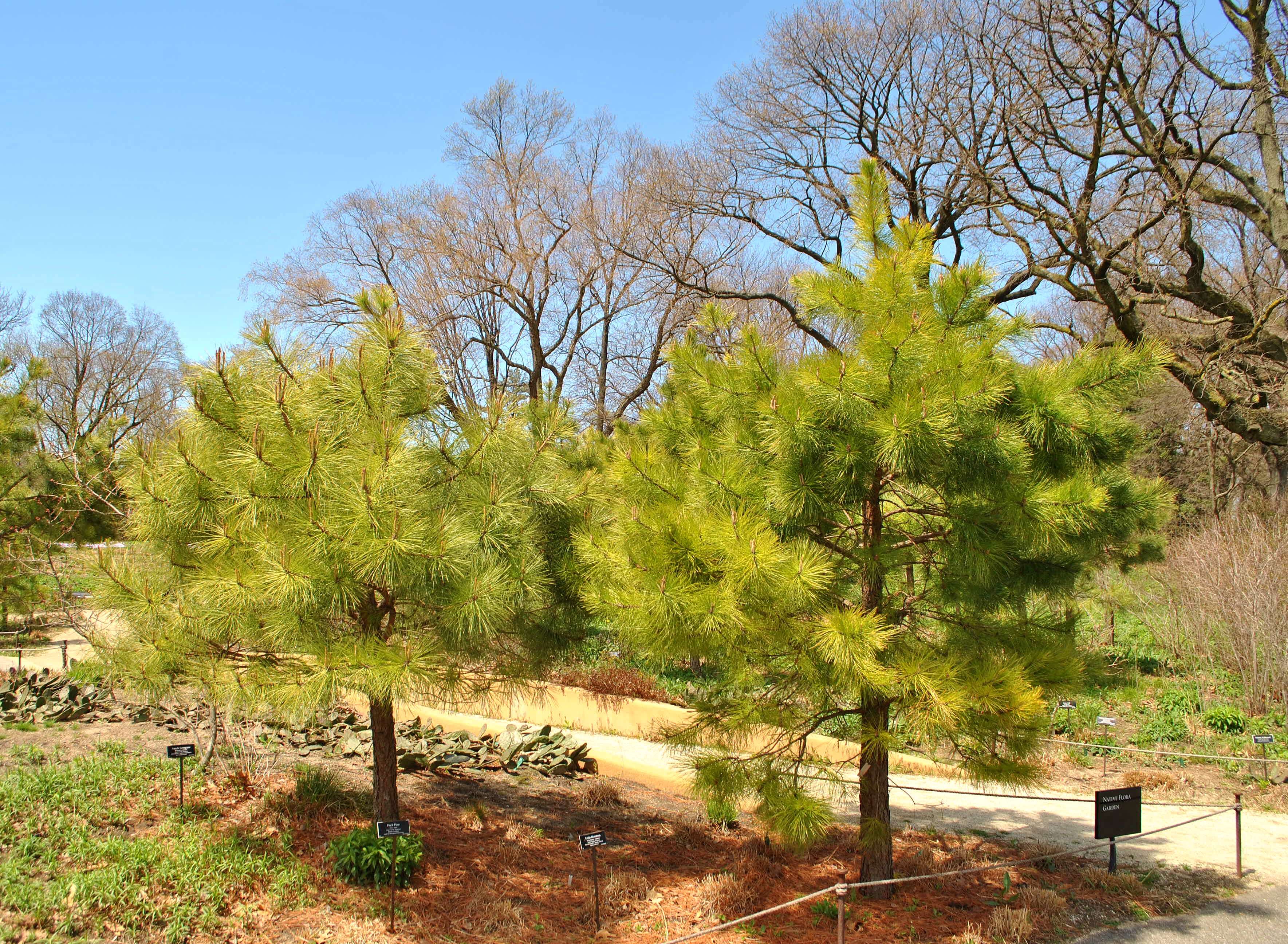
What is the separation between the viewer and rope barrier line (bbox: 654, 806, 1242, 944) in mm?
4523

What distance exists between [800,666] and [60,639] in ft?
55.2

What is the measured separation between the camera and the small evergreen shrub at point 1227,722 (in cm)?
1041

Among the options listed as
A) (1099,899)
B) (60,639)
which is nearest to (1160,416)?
(1099,899)

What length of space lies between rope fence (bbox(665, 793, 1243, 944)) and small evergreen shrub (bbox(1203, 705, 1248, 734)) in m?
2.52

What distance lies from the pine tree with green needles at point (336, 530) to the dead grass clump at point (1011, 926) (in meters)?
3.58

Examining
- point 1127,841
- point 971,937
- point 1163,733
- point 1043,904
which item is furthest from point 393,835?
point 1163,733

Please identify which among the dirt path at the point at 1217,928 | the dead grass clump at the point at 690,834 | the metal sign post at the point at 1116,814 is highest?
the metal sign post at the point at 1116,814

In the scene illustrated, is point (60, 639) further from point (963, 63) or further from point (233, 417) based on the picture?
point (963, 63)

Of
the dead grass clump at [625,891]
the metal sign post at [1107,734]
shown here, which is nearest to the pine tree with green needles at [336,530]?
the dead grass clump at [625,891]

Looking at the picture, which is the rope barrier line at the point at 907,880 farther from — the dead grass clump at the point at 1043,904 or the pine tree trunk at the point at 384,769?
the pine tree trunk at the point at 384,769

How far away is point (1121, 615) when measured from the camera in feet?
58.3

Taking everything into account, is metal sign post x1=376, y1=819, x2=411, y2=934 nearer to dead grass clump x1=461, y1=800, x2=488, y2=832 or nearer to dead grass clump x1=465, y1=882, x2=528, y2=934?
dead grass clump x1=465, y1=882, x2=528, y2=934

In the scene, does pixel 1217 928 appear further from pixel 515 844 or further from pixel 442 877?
pixel 442 877

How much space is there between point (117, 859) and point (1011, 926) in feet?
18.5
